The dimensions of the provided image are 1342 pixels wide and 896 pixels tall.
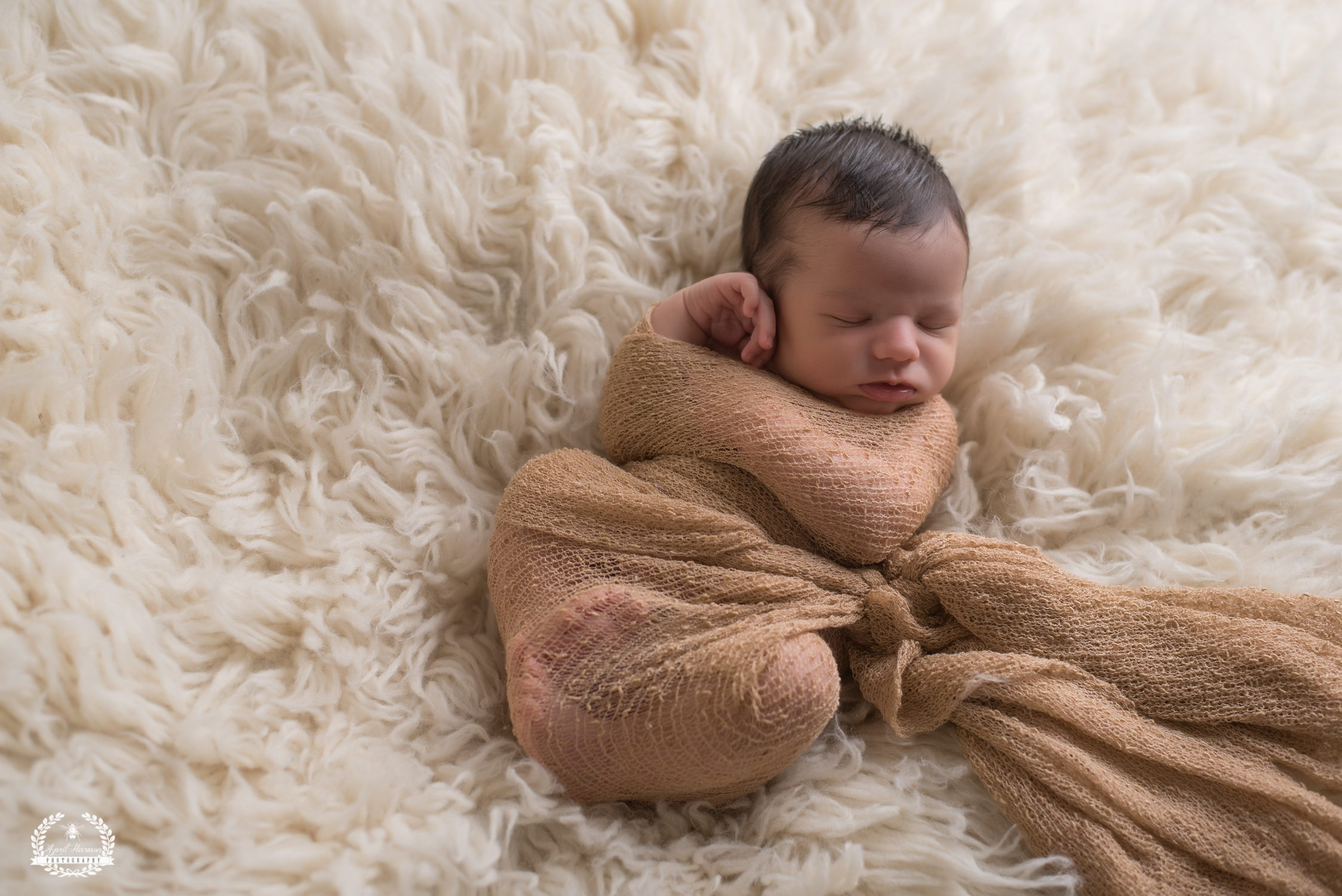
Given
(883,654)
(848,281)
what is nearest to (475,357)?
(848,281)

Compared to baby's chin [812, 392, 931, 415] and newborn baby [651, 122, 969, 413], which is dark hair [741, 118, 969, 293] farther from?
baby's chin [812, 392, 931, 415]

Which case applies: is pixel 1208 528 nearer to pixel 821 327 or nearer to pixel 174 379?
pixel 821 327

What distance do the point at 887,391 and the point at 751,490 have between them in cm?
18

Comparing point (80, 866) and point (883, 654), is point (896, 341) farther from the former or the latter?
point (80, 866)

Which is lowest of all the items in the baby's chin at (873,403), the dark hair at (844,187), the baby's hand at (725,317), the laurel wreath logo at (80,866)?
the laurel wreath logo at (80,866)

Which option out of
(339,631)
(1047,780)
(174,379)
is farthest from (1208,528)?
(174,379)

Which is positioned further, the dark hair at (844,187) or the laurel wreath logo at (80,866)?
the dark hair at (844,187)

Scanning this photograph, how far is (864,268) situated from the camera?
89 centimetres

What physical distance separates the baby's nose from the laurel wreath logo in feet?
2.53

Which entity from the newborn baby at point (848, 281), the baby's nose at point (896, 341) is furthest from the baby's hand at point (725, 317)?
the baby's nose at point (896, 341)

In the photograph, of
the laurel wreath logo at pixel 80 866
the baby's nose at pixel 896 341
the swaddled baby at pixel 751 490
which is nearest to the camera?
the laurel wreath logo at pixel 80 866

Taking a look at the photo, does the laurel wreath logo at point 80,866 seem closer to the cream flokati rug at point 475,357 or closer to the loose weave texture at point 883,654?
the cream flokati rug at point 475,357

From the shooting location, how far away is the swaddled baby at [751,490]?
2.40ft

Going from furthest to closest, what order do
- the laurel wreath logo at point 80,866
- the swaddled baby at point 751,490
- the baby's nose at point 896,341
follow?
the baby's nose at point 896,341, the swaddled baby at point 751,490, the laurel wreath logo at point 80,866
